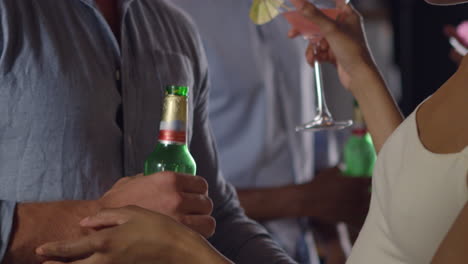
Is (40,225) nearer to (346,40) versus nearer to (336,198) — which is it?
(346,40)

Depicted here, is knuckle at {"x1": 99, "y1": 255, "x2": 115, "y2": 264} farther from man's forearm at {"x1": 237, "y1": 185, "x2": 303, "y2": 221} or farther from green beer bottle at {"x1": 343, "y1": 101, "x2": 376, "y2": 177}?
green beer bottle at {"x1": 343, "y1": 101, "x2": 376, "y2": 177}

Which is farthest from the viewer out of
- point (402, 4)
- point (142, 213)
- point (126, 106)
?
point (402, 4)

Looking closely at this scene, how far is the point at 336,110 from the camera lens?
520 cm

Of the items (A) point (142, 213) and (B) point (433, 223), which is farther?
(A) point (142, 213)

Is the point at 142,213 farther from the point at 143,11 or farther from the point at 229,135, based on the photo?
the point at 229,135

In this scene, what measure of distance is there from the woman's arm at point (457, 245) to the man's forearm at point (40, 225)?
0.61 metres

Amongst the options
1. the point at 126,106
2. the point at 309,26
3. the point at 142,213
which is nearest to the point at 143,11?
the point at 126,106

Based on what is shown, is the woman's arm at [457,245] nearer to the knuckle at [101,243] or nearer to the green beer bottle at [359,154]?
the knuckle at [101,243]

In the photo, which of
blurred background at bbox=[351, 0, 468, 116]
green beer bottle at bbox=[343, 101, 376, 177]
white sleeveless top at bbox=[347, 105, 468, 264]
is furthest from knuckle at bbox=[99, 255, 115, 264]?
blurred background at bbox=[351, 0, 468, 116]

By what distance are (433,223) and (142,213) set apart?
0.42 metres

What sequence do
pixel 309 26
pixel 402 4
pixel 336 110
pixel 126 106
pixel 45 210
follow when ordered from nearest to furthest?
pixel 45 210, pixel 126 106, pixel 309 26, pixel 402 4, pixel 336 110

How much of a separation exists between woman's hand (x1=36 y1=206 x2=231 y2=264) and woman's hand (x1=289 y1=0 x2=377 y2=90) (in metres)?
0.83

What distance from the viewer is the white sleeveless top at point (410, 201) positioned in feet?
2.84

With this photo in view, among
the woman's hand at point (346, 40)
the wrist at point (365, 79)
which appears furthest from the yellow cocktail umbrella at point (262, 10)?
the wrist at point (365, 79)
